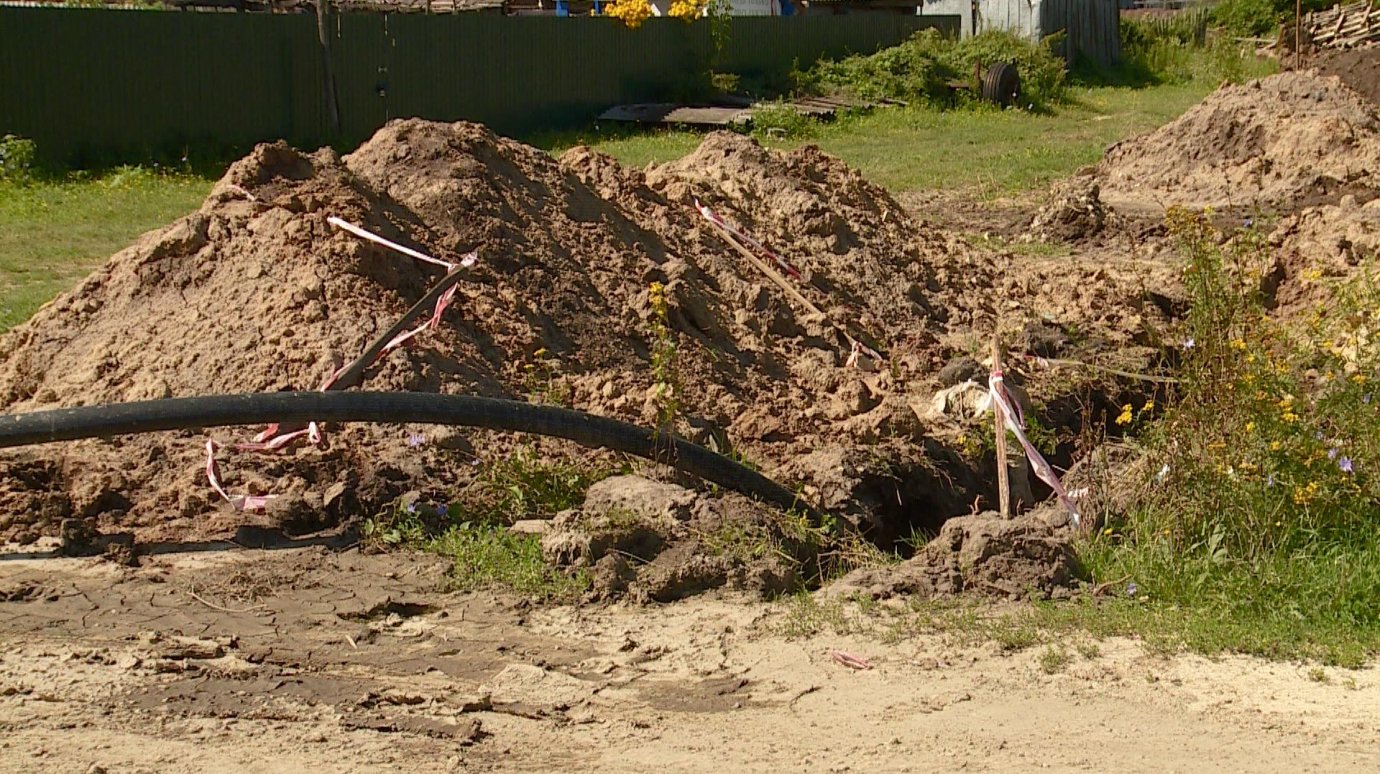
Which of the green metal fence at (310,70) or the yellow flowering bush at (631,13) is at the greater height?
the yellow flowering bush at (631,13)

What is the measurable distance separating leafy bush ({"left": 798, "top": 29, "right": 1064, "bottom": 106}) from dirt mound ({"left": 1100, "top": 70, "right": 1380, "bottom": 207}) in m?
7.44

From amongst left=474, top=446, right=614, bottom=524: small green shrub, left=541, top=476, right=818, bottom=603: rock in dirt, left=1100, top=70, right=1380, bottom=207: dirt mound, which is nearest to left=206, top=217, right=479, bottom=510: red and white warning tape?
left=474, top=446, right=614, bottom=524: small green shrub

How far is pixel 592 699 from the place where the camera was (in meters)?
4.83

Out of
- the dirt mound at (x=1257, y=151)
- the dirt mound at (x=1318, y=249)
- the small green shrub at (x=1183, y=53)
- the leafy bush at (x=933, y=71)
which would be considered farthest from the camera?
the small green shrub at (x=1183, y=53)

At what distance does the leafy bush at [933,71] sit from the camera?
25281 mm

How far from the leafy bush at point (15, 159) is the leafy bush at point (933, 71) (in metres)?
12.8

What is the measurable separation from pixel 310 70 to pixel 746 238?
11793mm

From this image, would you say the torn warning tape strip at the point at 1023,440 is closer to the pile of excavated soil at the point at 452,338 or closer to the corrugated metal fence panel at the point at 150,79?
the pile of excavated soil at the point at 452,338

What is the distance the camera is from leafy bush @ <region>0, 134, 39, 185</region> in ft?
53.3

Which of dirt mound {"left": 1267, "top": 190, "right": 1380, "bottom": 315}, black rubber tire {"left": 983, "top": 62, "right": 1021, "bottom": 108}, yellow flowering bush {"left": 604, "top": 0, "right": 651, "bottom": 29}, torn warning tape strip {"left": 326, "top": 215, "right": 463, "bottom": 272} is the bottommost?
dirt mound {"left": 1267, "top": 190, "right": 1380, "bottom": 315}

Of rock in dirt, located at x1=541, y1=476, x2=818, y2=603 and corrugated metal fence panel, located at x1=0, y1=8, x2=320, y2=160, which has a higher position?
corrugated metal fence panel, located at x1=0, y1=8, x2=320, y2=160

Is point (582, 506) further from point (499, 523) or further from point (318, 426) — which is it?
point (318, 426)

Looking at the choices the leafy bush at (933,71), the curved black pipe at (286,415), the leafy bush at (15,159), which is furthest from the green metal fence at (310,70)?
the curved black pipe at (286,415)

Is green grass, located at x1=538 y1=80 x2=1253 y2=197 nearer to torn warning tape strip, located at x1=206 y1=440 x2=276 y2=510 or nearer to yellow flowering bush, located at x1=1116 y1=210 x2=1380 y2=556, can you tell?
yellow flowering bush, located at x1=1116 y1=210 x2=1380 y2=556
